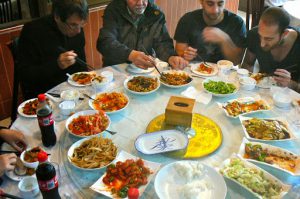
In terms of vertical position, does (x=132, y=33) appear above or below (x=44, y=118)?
above

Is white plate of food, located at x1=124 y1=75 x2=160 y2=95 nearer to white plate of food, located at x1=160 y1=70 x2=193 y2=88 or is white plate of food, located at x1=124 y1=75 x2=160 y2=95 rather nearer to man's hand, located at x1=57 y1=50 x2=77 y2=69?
white plate of food, located at x1=160 y1=70 x2=193 y2=88

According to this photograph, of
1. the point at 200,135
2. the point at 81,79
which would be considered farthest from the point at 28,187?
the point at 81,79

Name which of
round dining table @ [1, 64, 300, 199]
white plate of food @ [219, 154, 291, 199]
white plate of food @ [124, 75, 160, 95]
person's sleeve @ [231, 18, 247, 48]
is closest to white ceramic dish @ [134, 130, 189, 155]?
round dining table @ [1, 64, 300, 199]

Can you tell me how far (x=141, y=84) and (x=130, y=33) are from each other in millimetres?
941

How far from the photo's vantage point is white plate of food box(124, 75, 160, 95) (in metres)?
2.11

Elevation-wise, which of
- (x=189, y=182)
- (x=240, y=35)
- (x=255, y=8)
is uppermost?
(x=255, y=8)

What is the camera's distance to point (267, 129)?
1.71m

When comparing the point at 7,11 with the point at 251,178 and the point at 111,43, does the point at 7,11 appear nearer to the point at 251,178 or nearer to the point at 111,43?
the point at 111,43

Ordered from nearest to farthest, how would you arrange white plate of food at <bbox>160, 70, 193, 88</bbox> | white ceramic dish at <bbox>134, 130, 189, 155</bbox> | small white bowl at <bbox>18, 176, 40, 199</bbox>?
small white bowl at <bbox>18, 176, 40, 199</bbox>
white ceramic dish at <bbox>134, 130, 189, 155</bbox>
white plate of food at <bbox>160, 70, 193, 88</bbox>

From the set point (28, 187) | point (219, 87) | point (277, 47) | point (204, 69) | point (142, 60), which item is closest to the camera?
point (28, 187)

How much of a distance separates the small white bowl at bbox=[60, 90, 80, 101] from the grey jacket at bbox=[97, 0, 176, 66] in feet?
2.34

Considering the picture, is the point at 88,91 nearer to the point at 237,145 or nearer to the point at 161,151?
the point at 161,151

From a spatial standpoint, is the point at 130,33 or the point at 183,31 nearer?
the point at 130,33

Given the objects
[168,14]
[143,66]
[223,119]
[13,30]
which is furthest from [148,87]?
[168,14]
